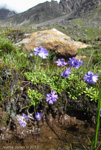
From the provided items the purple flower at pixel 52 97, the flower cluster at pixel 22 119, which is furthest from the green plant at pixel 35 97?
the flower cluster at pixel 22 119

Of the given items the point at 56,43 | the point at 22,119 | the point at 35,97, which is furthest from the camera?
the point at 56,43

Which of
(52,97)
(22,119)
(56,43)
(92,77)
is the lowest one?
(22,119)

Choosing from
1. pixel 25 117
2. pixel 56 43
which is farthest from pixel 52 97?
pixel 56 43

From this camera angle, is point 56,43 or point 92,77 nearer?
point 92,77

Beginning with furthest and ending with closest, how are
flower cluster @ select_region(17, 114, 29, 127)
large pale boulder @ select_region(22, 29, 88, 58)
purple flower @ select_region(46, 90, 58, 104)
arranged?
large pale boulder @ select_region(22, 29, 88, 58), purple flower @ select_region(46, 90, 58, 104), flower cluster @ select_region(17, 114, 29, 127)

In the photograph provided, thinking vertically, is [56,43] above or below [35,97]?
above

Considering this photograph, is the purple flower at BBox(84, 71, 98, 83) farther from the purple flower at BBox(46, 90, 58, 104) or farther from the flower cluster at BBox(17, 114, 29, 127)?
the flower cluster at BBox(17, 114, 29, 127)

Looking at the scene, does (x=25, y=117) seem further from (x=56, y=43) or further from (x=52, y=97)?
(x=56, y=43)

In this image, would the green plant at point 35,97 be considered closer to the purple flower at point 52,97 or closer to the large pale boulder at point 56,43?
the purple flower at point 52,97

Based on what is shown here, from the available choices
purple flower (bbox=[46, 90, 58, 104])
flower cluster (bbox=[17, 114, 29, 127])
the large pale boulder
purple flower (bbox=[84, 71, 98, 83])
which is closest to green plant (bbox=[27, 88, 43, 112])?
purple flower (bbox=[46, 90, 58, 104])

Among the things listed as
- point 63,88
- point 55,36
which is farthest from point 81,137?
point 55,36

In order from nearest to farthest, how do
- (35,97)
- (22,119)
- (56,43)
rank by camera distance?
1. (22,119)
2. (35,97)
3. (56,43)
